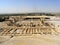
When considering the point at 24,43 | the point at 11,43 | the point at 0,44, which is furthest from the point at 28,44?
the point at 0,44

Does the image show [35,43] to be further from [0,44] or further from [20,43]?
[0,44]

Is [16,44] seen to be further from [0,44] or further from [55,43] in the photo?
[55,43]

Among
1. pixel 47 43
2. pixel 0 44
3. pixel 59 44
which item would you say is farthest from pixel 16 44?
pixel 59 44

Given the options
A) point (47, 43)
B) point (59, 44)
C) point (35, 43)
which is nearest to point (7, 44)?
point (35, 43)

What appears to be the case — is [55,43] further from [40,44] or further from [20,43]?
[20,43]

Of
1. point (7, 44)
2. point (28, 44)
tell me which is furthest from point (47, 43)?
point (7, 44)

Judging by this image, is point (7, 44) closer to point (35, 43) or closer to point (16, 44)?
point (16, 44)

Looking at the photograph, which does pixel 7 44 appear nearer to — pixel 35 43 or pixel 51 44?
pixel 35 43
